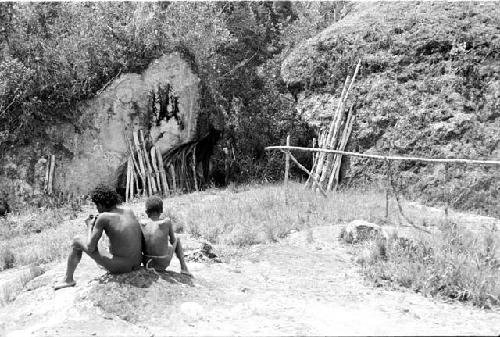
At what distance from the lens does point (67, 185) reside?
546 inches

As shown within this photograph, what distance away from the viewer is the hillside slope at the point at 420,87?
1208 centimetres

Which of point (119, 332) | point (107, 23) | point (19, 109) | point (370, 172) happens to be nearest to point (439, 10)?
point (370, 172)

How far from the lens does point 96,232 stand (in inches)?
227

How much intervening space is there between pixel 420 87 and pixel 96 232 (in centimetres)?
979

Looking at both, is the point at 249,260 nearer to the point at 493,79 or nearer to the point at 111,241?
the point at 111,241

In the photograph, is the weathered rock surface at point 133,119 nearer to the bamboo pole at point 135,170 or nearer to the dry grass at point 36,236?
the bamboo pole at point 135,170

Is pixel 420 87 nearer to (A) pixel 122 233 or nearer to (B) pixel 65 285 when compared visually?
(A) pixel 122 233

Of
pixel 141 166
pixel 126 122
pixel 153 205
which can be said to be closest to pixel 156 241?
pixel 153 205

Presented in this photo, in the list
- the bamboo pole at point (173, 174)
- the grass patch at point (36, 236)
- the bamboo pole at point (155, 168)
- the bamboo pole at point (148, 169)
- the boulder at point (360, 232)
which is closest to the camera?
the boulder at point (360, 232)

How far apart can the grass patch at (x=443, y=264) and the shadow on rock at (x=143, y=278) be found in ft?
7.45

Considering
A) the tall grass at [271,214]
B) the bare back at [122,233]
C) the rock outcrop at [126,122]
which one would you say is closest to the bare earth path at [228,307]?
the bare back at [122,233]

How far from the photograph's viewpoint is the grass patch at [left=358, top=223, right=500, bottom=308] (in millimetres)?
5926

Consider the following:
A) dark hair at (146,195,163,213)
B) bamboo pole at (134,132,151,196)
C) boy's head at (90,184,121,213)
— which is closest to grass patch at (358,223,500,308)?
dark hair at (146,195,163,213)

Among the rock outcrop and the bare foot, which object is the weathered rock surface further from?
the bare foot
